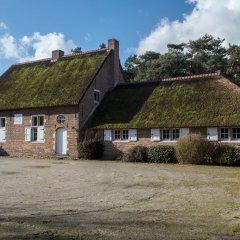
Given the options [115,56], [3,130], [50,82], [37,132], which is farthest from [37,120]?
[115,56]

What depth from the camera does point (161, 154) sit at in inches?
1006

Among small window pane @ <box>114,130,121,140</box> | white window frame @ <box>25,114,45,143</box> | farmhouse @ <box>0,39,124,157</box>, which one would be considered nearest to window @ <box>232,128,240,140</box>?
small window pane @ <box>114,130,121,140</box>

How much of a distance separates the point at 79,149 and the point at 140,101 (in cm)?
582

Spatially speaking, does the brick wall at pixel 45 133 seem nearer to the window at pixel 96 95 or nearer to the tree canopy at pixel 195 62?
the window at pixel 96 95

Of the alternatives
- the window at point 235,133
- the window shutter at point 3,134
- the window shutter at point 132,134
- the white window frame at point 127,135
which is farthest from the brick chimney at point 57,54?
the window at point 235,133

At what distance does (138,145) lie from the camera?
27281 millimetres

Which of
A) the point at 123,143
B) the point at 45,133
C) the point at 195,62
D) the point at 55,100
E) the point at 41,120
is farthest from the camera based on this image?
the point at 195,62

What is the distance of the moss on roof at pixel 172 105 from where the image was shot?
25.5 meters

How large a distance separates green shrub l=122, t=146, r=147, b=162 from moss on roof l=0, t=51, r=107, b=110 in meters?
5.89

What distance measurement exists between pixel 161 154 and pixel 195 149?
282 centimetres

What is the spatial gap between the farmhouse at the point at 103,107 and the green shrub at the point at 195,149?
1.41 m

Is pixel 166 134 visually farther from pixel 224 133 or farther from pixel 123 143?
pixel 224 133

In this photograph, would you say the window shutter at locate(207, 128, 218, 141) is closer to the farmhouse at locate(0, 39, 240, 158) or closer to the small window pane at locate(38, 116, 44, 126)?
the farmhouse at locate(0, 39, 240, 158)

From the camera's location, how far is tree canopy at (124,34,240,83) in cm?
4606
